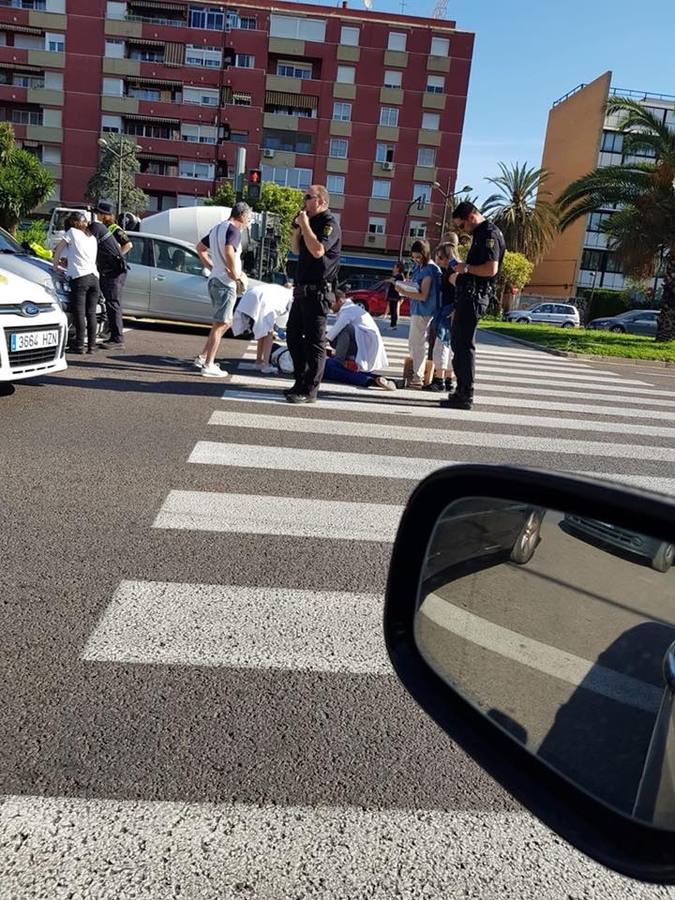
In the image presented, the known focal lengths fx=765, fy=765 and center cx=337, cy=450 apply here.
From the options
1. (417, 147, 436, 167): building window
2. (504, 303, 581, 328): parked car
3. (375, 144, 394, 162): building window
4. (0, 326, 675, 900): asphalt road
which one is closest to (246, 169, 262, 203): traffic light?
(0, 326, 675, 900): asphalt road

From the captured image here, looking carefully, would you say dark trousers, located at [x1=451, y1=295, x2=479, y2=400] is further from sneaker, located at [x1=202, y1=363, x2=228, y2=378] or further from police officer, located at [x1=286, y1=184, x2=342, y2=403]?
sneaker, located at [x1=202, y1=363, x2=228, y2=378]

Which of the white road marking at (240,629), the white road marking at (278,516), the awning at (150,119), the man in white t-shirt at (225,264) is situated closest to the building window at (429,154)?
the awning at (150,119)

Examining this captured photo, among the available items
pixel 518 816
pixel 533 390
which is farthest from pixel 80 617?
pixel 533 390

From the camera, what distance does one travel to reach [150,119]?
5847cm

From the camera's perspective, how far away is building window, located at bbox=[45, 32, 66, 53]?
Answer: 56.7m

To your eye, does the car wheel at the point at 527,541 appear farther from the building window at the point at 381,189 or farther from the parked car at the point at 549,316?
the building window at the point at 381,189

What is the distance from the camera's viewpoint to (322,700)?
8.24 feet

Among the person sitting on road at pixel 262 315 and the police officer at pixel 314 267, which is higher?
the police officer at pixel 314 267

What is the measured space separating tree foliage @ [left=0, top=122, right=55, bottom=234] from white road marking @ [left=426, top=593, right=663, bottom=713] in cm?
5259

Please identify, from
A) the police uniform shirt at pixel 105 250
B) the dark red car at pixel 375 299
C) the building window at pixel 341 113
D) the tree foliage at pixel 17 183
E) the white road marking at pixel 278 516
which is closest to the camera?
the white road marking at pixel 278 516

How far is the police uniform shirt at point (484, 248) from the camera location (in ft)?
23.6

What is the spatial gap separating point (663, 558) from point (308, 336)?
257 inches

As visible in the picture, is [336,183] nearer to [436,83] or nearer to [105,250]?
[436,83]

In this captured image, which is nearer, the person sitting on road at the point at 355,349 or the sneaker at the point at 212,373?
the sneaker at the point at 212,373
